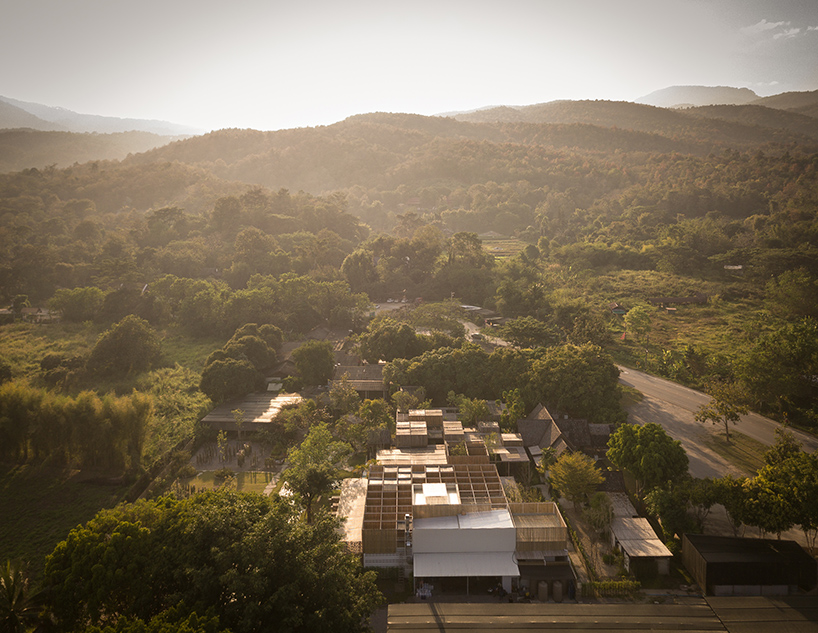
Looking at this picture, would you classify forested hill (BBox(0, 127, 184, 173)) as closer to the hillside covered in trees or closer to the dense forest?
the dense forest

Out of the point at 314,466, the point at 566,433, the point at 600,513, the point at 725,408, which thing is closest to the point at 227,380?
the point at 314,466

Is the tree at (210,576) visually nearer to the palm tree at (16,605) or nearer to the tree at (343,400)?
the palm tree at (16,605)

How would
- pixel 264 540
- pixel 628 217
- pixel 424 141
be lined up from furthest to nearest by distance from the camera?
pixel 424 141, pixel 628 217, pixel 264 540

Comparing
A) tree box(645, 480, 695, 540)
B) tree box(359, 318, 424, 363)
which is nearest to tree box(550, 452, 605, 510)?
tree box(645, 480, 695, 540)

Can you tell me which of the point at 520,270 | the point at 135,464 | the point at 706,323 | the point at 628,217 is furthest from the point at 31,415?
the point at 628,217

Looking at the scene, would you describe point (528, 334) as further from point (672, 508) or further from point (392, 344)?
point (672, 508)

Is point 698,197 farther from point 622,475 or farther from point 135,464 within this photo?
point 135,464
